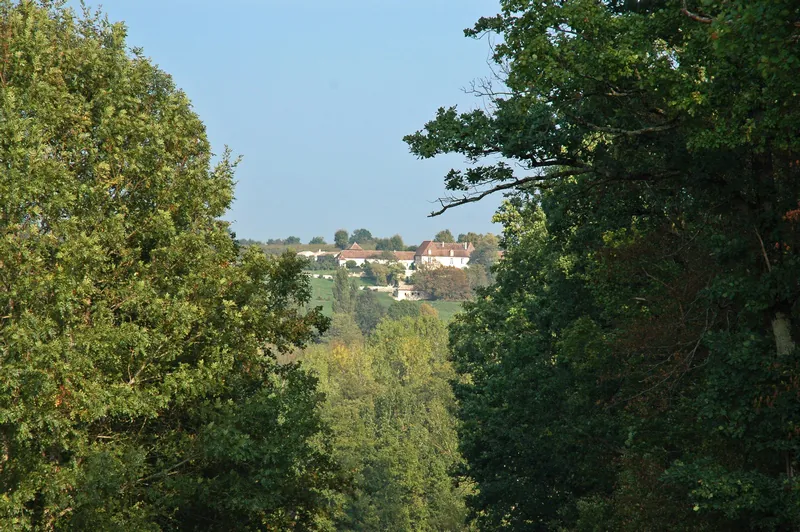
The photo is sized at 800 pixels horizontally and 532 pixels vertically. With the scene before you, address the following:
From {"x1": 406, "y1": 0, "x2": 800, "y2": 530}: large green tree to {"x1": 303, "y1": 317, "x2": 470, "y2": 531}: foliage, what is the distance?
91.9 ft

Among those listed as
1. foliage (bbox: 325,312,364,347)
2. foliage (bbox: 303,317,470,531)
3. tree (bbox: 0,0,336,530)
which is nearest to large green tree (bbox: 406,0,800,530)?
tree (bbox: 0,0,336,530)

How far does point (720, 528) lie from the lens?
14508mm

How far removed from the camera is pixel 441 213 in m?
15.1

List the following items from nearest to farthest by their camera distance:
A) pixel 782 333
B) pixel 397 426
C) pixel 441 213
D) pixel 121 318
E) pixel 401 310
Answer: pixel 782 333
pixel 441 213
pixel 121 318
pixel 397 426
pixel 401 310

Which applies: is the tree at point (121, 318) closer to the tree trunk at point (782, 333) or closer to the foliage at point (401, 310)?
the tree trunk at point (782, 333)

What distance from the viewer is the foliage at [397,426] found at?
76.9 meters

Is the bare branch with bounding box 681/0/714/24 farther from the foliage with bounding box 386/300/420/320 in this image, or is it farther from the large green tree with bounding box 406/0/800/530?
the foliage with bounding box 386/300/420/320

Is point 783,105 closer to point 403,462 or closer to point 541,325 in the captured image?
point 541,325

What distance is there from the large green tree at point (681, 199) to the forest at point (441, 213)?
1.9 inches

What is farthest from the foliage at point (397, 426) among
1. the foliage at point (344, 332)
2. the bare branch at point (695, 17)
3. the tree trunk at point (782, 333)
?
the bare branch at point (695, 17)

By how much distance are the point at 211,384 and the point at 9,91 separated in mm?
6470

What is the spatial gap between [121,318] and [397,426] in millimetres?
82746

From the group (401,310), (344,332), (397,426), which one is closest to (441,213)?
(397,426)

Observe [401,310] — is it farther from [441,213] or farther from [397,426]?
[441,213]
